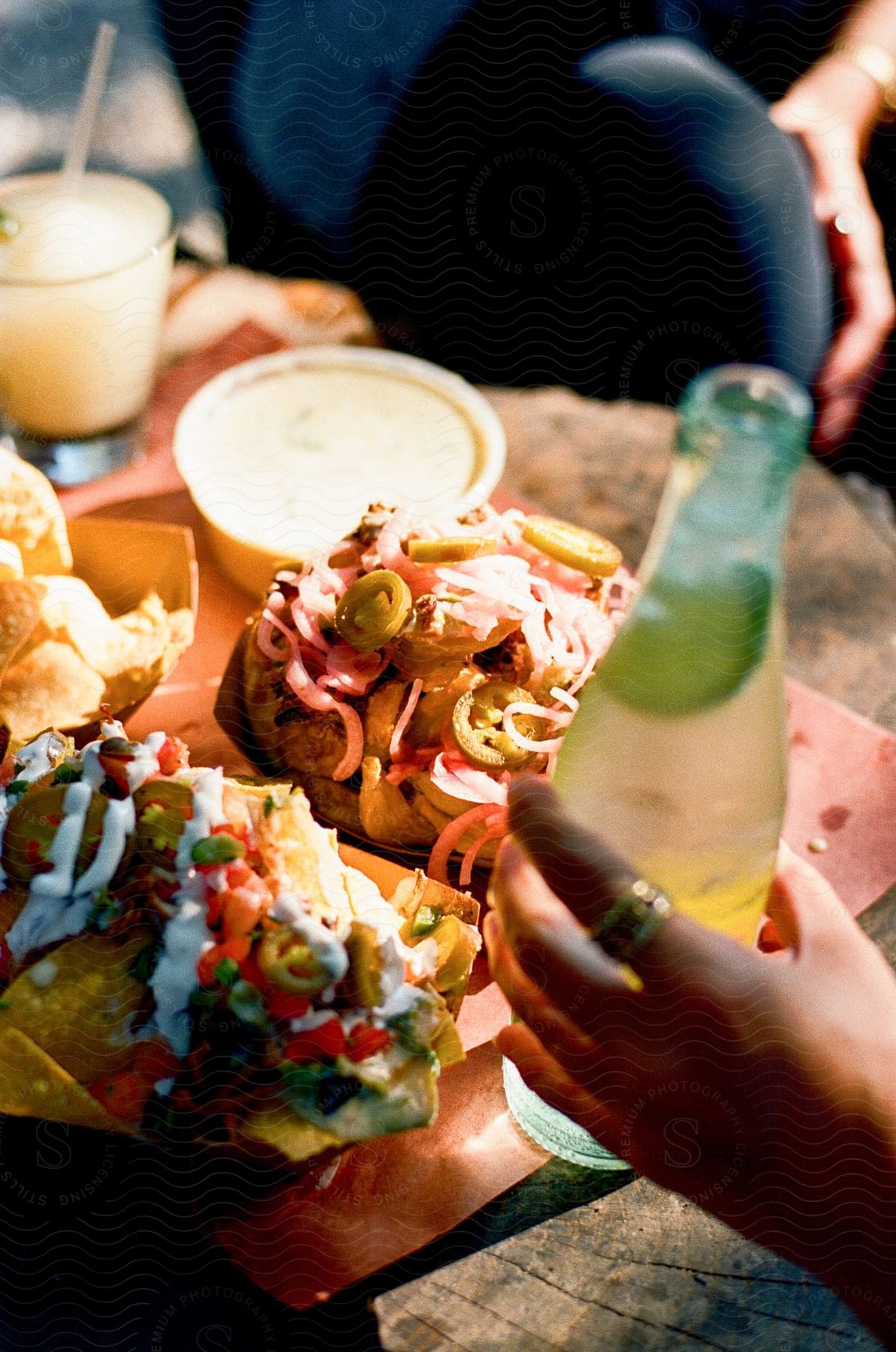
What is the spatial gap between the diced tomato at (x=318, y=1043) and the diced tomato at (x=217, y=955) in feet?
0.25

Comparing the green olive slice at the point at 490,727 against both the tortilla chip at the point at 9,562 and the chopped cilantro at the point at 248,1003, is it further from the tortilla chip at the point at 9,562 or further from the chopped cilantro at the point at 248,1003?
the tortilla chip at the point at 9,562

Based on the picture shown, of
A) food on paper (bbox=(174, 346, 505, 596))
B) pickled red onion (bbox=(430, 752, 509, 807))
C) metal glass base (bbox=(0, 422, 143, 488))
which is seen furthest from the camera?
metal glass base (bbox=(0, 422, 143, 488))

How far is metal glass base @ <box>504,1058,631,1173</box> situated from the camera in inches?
39.6

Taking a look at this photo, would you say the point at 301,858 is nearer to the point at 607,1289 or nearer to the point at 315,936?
the point at 315,936

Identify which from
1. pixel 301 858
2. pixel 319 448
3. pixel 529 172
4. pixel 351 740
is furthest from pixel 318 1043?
pixel 529 172

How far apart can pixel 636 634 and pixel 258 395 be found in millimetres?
1008

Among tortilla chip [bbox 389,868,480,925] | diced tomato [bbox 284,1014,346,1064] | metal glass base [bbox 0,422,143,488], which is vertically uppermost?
diced tomato [bbox 284,1014,346,1064]

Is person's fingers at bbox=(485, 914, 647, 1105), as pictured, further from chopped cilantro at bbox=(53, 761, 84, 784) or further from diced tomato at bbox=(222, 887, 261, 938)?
chopped cilantro at bbox=(53, 761, 84, 784)

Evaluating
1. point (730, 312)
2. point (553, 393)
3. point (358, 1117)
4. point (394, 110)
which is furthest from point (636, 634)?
point (394, 110)

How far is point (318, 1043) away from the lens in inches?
34.0

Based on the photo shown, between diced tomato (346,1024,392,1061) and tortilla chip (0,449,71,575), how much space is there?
732 millimetres

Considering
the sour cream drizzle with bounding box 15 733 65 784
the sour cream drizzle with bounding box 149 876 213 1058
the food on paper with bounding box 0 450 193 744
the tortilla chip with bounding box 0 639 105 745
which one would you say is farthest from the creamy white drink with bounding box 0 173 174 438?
the sour cream drizzle with bounding box 149 876 213 1058

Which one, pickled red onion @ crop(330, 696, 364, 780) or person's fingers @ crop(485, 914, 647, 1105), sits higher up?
person's fingers @ crop(485, 914, 647, 1105)

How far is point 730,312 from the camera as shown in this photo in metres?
2.18
